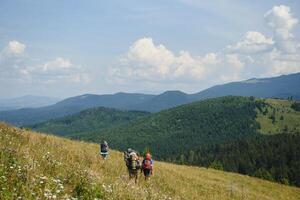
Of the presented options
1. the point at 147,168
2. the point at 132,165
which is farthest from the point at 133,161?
the point at 147,168

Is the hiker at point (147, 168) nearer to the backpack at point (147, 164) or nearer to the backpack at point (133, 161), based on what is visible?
the backpack at point (147, 164)

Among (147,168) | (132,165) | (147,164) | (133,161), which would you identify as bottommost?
(147,168)

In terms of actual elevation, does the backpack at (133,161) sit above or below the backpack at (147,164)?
above

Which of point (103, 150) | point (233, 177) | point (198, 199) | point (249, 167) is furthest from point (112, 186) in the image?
point (249, 167)

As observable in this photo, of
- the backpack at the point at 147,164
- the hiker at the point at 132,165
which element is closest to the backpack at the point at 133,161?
the hiker at the point at 132,165

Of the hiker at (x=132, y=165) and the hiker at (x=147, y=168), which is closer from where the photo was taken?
the hiker at (x=132, y=165)

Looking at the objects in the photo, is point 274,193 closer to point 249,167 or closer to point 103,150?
point 103,150

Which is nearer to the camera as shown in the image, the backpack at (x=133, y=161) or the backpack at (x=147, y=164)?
the backpack at (x=133, y=161)

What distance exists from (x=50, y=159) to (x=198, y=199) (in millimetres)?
7406

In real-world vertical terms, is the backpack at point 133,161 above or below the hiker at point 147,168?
above

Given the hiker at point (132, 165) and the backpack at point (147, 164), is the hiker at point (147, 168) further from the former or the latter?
the hiker at point (132, 165)

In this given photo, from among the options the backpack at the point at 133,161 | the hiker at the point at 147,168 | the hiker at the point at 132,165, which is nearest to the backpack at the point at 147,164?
the hiker at the point at 147,168

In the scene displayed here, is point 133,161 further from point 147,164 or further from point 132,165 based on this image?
point 147,164

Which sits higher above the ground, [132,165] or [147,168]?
[132,165]
